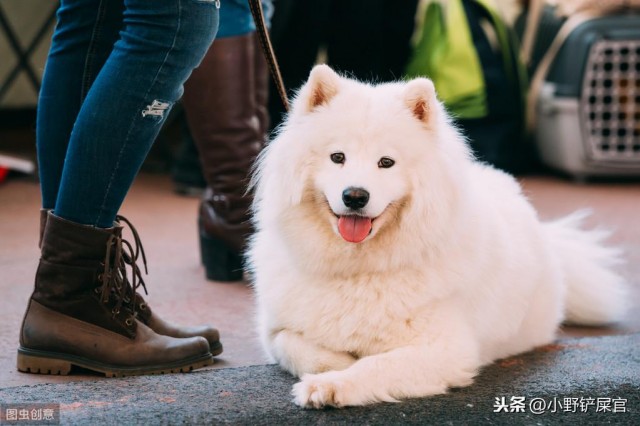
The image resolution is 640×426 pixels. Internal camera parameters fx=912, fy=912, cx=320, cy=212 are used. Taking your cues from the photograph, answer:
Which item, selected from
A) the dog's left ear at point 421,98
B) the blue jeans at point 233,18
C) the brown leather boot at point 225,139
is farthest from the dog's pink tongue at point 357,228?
the blue jeans at point 233,18

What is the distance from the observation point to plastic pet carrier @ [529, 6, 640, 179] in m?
4.22

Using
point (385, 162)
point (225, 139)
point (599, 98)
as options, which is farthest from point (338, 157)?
point (599, 98)

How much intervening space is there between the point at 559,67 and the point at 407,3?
0.84 m

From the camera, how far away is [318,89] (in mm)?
1873

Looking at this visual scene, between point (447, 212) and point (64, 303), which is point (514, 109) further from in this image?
point (64, 303)

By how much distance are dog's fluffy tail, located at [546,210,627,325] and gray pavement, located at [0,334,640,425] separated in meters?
0.41

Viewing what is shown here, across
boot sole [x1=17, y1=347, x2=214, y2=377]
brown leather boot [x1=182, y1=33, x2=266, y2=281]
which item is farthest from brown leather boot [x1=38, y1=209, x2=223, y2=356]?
brown leather boot [x1=182, y1=33, x2=266, y2=281]

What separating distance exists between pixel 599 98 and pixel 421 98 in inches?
106

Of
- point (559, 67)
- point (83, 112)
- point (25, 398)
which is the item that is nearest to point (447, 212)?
point (83, 112)

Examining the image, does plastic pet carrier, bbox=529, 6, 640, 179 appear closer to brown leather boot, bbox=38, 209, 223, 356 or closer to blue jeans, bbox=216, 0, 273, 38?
blue jeans, bbox=216, 0, 273, 38

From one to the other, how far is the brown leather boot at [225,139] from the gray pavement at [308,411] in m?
0.80

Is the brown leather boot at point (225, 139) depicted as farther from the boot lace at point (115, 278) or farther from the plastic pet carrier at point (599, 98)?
the plastic pet carrier at point (599, 98)

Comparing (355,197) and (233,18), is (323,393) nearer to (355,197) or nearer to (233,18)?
(355,197)

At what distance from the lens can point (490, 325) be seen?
1952 mm
